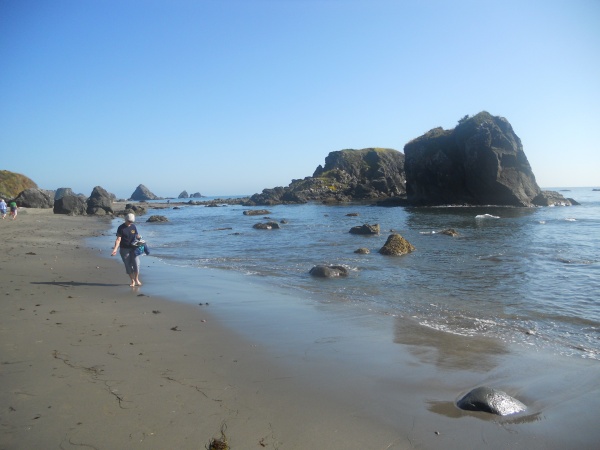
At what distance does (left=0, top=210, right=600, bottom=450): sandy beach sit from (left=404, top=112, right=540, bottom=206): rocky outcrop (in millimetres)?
59244

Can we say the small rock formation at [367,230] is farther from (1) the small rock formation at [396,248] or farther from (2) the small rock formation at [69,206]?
(2) the small rock formation at [69,206]

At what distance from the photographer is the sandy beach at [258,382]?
3.76m

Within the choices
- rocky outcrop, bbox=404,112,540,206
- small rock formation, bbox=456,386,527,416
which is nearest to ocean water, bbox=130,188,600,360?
small rock formation, bbox=456,386,527,416

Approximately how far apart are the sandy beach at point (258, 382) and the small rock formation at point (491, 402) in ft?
0.37

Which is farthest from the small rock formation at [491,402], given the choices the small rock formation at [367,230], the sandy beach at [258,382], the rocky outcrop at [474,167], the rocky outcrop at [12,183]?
the rocky outcrop at [12,183]

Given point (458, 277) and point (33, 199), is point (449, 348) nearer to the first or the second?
point (458, 277)

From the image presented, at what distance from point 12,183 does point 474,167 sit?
74.9 meters

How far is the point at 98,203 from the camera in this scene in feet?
167

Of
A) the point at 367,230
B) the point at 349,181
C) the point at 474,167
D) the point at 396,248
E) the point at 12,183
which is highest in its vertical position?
the point at 349,181

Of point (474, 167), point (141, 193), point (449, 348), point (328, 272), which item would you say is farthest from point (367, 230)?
point (141, 193)

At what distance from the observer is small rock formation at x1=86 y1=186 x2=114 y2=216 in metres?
50.2

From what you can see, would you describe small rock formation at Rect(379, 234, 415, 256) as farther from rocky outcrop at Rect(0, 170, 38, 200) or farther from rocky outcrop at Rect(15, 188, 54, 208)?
rocky outcrop at Rect(0, 170, 38, 200)

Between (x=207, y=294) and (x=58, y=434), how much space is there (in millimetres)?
6684

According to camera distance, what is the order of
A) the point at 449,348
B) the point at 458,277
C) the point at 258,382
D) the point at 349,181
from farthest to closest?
the point at 349,181
the point at 458,277
the point at 449,348
the point at 258,382
